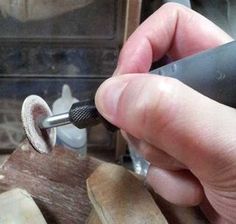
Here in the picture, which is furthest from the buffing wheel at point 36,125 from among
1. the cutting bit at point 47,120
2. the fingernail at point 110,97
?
the fingernail at point 110,97

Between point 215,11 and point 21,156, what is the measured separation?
492 mm

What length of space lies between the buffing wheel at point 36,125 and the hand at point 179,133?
0.10 m

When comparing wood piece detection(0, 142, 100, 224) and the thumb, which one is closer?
the thumb

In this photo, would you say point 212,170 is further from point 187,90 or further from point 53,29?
point 53,29

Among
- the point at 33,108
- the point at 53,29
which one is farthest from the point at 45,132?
the point at 53,29

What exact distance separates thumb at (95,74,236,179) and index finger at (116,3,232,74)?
15 cm

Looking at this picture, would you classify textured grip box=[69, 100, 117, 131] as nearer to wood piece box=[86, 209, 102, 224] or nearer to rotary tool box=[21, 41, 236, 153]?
rotary tool box=[21, 41, 236, 153]

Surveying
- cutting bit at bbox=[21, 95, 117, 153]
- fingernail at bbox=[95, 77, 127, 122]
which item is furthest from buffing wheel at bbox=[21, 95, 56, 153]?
fingernail at bbox=[95, 77, 127, 122]

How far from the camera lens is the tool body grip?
0.44 metres

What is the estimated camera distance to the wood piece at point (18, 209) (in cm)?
52

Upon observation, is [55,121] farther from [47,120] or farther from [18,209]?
[18,209]

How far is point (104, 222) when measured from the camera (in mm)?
491

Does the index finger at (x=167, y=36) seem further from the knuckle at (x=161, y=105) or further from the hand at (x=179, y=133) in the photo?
the knuckle at (x=161, y=105)

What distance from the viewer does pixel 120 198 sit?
1.64 ft
